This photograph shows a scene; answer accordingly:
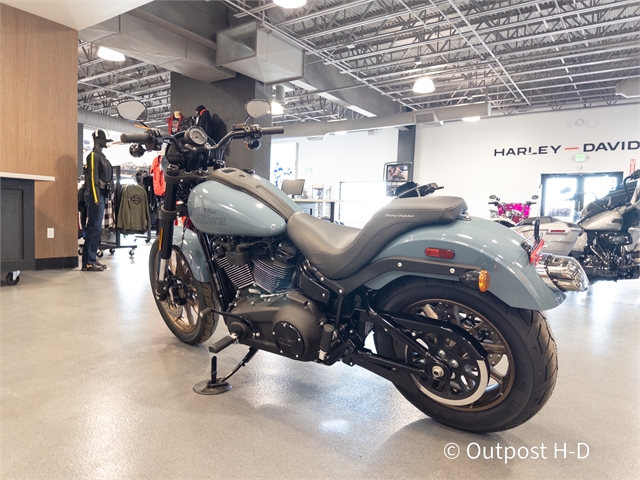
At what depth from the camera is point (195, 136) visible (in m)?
1.97

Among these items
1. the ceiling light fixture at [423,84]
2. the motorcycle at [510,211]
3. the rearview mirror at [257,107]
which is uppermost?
the ceiling light fixture at [423,84]

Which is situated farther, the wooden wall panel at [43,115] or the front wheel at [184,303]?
the wooden wall panel at [43,115]

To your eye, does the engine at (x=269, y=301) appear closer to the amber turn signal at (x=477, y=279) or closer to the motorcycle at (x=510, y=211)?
the amber turn signal at (x=477, y=279)

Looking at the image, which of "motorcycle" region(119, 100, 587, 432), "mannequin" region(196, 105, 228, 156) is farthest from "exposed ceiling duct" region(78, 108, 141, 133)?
"motorcycle" region(119, 100, 587, 432)

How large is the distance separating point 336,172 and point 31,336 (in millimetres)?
13698

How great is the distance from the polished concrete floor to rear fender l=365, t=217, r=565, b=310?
0.55 metres

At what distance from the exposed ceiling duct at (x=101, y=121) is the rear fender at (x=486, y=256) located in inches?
505

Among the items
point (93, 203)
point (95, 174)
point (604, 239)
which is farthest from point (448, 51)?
point (93, 203)

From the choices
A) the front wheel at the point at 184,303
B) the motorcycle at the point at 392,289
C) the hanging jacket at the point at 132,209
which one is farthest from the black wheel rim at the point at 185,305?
the hanging jacket at the point at 132,209

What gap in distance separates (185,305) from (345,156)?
13615mm

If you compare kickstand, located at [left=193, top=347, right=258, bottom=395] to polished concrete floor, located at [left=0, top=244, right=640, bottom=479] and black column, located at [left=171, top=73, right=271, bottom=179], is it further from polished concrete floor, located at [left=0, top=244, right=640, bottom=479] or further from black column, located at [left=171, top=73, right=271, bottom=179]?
black column, located at [left=171, top=73, right=271, bottom=179]

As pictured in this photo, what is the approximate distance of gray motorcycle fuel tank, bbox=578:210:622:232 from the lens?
4.30 m

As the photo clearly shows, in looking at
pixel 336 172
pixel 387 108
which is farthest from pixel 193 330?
pixel 336 172

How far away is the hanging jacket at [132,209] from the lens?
6355mm
